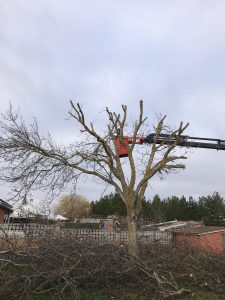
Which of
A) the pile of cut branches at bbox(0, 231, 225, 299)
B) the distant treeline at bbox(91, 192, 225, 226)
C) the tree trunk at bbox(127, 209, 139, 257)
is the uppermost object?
the distant treeline at bbox(91, 192, 225, 226)

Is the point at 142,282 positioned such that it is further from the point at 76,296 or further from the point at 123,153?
the point at 123,153

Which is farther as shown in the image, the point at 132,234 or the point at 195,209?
the point at 195,209

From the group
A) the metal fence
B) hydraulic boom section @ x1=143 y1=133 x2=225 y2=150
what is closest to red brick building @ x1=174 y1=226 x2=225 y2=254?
the metal fence

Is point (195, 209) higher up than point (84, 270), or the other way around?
point (195, 209)

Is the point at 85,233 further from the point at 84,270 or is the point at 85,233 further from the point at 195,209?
the point at 195,209

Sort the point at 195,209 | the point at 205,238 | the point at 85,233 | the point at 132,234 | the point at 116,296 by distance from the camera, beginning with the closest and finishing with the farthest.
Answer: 1. the point at 116,296
2. the point at 132,234
3. the point at 85,233
4. the point at 205,238
5. the point at 195,209

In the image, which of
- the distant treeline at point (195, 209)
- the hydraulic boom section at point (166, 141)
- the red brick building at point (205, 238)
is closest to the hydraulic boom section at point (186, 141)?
the hydraulic boom section at point (166, 141)

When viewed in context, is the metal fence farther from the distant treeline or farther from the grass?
the distant treeline

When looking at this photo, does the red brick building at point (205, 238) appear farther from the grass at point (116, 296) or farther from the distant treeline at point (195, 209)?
the distant treeline at point (195, 209)

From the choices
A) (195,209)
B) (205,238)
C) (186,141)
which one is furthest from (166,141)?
(195,209)

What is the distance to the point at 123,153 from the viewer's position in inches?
540

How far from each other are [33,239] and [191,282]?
4.68 metres

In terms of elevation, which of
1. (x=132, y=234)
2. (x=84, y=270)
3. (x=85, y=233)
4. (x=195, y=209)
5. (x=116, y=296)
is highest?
(x=195, y=209)

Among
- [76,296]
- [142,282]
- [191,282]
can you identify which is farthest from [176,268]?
[76,296]
